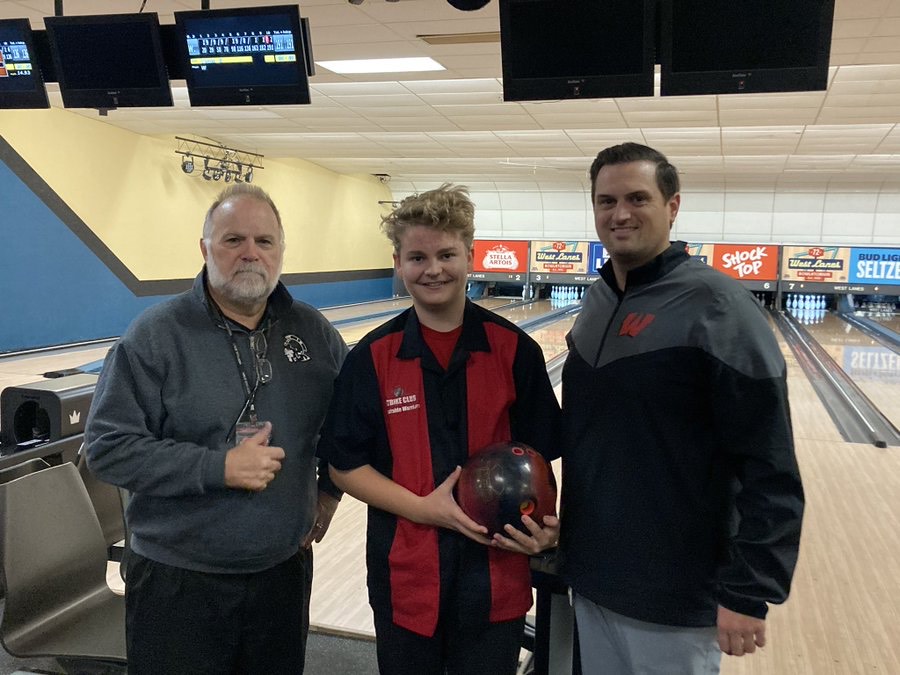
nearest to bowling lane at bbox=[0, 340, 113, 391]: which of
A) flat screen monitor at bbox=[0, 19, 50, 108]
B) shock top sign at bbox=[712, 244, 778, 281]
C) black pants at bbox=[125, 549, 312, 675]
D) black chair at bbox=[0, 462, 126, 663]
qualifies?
flat screen monitor at bbox=[0, 19, 50, 108]

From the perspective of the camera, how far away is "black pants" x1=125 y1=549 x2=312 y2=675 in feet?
4.97

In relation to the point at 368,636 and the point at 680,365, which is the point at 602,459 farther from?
the point at 368,636

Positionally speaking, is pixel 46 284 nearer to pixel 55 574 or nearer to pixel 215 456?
pixel 55 574

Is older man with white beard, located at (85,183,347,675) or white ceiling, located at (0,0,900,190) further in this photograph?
white ceiling, located at (0,0,900,190)

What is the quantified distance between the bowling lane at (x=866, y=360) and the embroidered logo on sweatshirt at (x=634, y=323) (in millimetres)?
4699

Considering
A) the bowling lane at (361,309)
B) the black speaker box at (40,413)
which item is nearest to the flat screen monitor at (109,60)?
the black speaker box at (40,413)

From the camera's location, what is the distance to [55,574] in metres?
1.99

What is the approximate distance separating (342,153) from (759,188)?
22.9 feet

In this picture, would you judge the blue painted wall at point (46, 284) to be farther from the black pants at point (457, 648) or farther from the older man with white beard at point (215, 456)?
the black pants at point (457, 648)

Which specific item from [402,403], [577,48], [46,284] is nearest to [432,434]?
[402,403]

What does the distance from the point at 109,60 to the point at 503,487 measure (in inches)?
117

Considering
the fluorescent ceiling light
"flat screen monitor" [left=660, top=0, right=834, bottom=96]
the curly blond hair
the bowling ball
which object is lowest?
the bowling ball

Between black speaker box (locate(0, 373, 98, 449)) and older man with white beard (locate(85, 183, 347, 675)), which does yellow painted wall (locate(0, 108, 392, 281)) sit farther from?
older man with white beard (locate(85, 183, 347, 675))

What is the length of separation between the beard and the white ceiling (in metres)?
2.86
